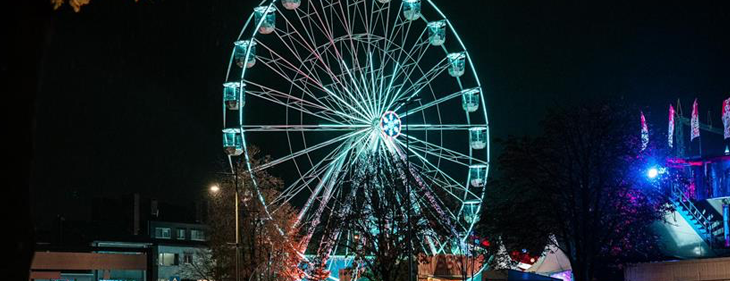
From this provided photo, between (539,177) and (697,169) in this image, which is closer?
(539,177)

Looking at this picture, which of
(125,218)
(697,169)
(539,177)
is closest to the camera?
(539,177)

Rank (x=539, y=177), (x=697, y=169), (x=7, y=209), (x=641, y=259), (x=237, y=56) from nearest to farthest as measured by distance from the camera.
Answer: (x=7, y=209)
(x=539, y=177)
(x=641, y=259)
(x=237, y=56)
(x=697, y=169)

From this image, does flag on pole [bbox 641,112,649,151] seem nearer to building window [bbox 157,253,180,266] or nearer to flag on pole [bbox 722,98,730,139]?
flag on pole [bbox 722,98,730,139]

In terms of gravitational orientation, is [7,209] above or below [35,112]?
below

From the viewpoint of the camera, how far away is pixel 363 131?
4694cm

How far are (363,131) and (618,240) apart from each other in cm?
1429

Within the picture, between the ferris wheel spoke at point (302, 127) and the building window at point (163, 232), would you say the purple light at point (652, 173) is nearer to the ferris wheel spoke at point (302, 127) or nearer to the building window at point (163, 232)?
the ferris wheel spoke at point (302, 127)

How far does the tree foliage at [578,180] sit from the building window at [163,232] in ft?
239

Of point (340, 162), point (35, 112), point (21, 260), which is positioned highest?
point (340, 162)

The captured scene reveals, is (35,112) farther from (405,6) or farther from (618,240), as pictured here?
(405,6)

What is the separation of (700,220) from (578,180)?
683 inches

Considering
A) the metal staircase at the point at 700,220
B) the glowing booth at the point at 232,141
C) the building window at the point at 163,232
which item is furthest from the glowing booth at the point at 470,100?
the building window at the point at 163,232

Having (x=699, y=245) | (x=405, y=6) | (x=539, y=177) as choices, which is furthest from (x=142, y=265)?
(x=699, y=245)

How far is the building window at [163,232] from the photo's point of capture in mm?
104938
